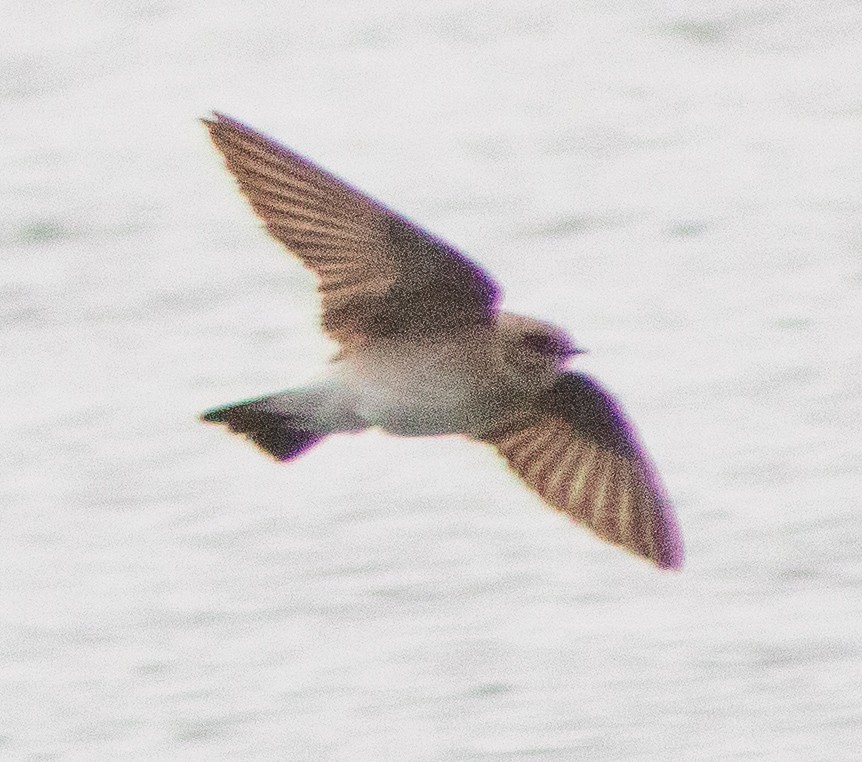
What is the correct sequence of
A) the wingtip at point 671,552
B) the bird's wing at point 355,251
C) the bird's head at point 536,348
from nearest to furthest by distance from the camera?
1. the bird's wing at point 355,251
2. the bird's head at point 536,348
3. the wingtip at point 671,552

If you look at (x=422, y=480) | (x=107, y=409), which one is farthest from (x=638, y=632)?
(x=107, y=409)

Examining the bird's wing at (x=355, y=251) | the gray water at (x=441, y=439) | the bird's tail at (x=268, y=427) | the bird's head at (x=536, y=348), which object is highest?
the bird's wing at (x=355, y=251)

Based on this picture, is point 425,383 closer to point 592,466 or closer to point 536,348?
point 536,348

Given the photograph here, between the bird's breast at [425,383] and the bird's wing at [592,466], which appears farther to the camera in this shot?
the bird's wing at [592,466]

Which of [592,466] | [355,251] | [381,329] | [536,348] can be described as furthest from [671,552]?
[355,251]

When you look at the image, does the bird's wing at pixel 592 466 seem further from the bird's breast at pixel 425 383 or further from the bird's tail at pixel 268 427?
the bird's tail at pixel 268 427

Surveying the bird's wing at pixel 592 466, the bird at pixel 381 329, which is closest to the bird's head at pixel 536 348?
the bird at pixel 381 329
